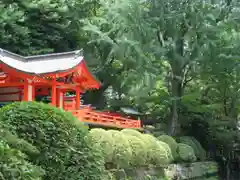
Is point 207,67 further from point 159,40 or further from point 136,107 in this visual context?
point 136,107

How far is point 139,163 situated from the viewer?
13367 millimetres

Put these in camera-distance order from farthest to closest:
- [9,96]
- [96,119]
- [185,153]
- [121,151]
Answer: [9,96] < [185,153] < [96,119] < [121,151]

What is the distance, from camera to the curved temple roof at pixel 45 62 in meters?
17.0

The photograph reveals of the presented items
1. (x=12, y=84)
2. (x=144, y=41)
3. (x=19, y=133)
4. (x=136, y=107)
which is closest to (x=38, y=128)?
(x=19, y=133)

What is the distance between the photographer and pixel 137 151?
43.1ft

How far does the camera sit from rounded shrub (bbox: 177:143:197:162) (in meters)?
18.0

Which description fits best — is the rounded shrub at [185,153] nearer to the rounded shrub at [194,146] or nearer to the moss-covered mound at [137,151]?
the rounded shrub at [194,146]

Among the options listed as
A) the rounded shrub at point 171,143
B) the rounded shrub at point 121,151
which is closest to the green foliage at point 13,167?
the rounded shrub at point 121,151

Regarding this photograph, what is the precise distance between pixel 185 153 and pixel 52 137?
13369 millimetres

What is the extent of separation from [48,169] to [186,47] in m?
17.2

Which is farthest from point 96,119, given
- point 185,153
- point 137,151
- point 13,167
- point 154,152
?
point 13,167

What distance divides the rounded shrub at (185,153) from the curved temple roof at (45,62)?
6.24m

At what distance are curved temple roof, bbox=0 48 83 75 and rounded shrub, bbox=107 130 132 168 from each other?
5.40 metres

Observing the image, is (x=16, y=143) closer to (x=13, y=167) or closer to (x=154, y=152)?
(x=13, y=167)
